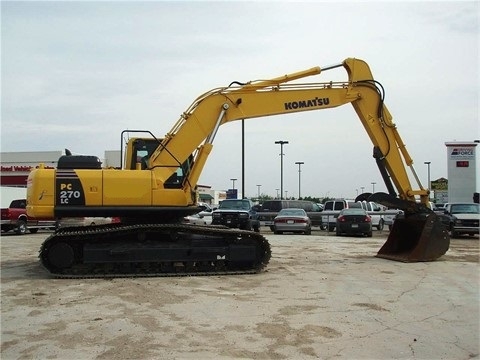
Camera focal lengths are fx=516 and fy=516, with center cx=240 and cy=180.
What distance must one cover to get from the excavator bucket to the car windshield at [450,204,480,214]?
12905 millimetres

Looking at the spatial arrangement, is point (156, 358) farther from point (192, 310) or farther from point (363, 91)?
point (363, 91)

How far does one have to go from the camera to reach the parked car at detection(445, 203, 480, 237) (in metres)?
25.3

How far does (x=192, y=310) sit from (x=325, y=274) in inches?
185

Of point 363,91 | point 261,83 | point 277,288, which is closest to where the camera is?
point 277,288

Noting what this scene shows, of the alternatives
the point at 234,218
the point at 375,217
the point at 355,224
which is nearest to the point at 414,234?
the point at 355,224

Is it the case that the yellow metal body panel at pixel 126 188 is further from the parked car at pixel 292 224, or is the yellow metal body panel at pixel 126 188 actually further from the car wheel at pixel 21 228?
the car wheel at pixel 21 228

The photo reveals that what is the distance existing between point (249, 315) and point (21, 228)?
910 inches

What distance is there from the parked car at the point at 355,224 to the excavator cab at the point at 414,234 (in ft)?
33.4

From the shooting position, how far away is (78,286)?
10.2 metres

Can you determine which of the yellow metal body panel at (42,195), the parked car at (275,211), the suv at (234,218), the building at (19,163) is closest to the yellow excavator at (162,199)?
the yellow metal body panel at (42,195)

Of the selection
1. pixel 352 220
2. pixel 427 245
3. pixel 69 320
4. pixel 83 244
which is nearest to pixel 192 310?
pixel 69 320

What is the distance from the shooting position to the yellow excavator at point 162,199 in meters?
11.3

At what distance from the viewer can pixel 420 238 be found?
14133mm

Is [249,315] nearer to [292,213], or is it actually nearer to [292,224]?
[292,224]
